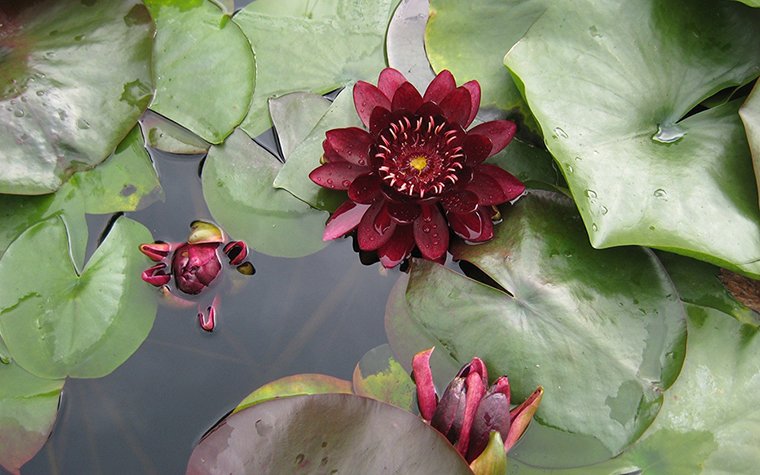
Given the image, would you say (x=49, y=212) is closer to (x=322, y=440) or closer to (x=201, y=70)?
(x=201, y=70)

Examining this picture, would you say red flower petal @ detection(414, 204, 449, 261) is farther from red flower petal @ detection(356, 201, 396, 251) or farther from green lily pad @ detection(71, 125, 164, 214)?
green lily pad @ detection(71, 125, 164, 214)

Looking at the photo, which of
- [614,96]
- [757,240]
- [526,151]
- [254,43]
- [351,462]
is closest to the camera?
[351,462]

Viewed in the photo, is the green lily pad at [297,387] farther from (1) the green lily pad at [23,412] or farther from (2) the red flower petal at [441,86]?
(2) the red flower petal at [441,86]

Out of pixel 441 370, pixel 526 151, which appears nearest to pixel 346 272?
pixel 441 370

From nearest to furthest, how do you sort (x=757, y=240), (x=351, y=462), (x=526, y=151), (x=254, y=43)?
(x=351, y=462), (x=757, y=240), (x=526, y=151), (x=254, y=43)

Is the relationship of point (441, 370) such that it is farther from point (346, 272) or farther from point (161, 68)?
point (161, 68)

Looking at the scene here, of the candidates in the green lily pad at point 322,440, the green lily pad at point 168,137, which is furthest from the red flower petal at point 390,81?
the green lily pad at point 322,440

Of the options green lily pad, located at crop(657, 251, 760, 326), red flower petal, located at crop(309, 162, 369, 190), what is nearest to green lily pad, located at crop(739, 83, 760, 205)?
green lily pad, located at crop(657, 251, 760, 326)

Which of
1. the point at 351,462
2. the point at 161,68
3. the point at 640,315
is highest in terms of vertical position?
the point at 161,68
